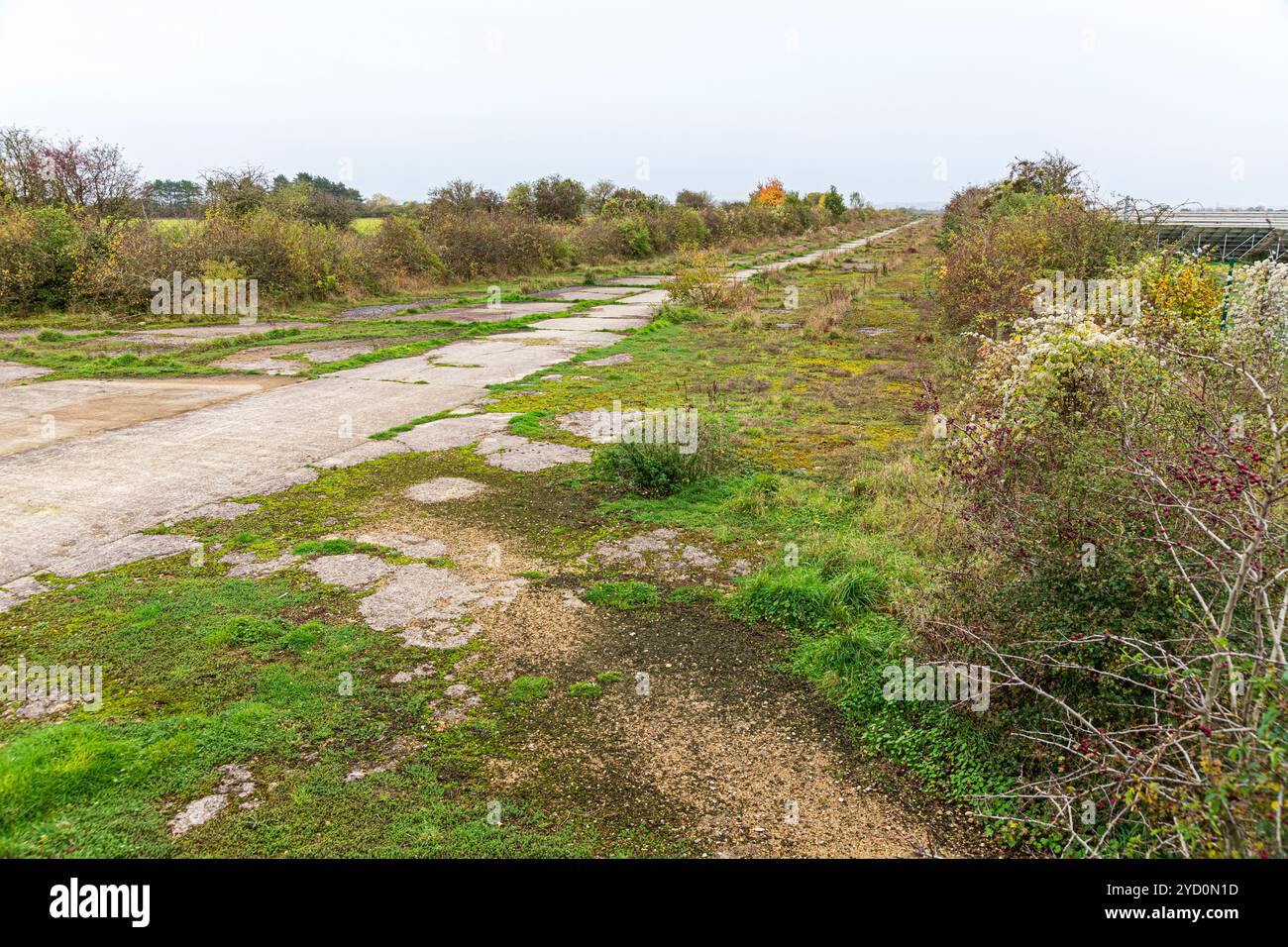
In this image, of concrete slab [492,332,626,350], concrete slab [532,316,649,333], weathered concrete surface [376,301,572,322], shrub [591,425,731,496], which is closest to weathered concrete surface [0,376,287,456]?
concrete slab [492,332,626,350]

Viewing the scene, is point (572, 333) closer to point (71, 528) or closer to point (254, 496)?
point (254, 496)

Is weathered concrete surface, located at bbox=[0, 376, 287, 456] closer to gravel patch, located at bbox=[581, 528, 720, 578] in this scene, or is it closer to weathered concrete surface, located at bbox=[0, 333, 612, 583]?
weathered concrete surface, located at bbox=[0, 333, 612, 583]

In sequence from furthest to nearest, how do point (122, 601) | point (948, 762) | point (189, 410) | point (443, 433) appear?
point (189, 410) < point (443, 433) < point (122, 601) < point (948, 762)

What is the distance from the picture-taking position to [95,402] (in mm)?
10688

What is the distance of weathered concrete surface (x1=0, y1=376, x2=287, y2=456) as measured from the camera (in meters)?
9.17

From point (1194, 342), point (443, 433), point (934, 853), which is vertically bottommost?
point (934, 853)

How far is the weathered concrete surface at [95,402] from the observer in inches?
361

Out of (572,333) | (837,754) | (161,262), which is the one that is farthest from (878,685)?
(161,262)

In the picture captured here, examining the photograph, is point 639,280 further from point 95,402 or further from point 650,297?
point 95,402

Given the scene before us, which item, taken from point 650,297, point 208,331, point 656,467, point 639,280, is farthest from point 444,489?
point 639,280

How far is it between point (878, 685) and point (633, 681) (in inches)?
54.6

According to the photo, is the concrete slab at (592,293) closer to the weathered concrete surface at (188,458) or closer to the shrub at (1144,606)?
the weathered concrete surface at (188,458)

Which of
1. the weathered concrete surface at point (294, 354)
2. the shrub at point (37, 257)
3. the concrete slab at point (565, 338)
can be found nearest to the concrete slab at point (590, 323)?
the concrete slab at point (565, 338)

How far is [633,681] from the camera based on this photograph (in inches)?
175
